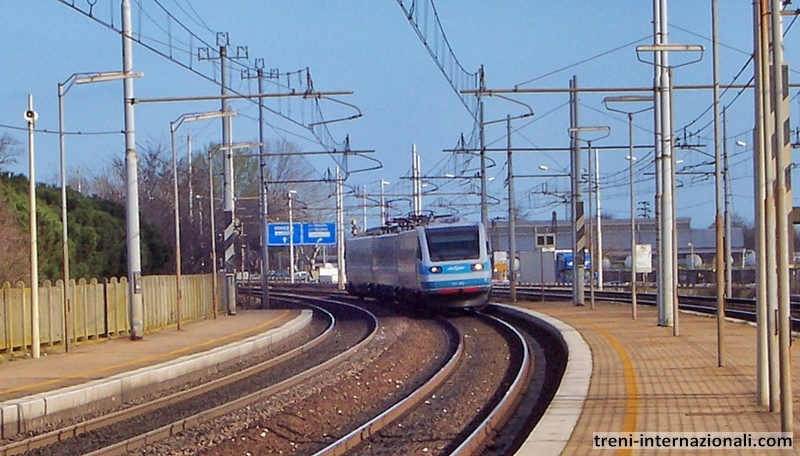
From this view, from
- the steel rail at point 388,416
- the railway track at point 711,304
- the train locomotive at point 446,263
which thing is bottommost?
the railway track at point 711,304

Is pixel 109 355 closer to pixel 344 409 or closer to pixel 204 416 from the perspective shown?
pixel 344 409

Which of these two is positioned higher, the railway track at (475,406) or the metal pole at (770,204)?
the metal pole at (770,204)

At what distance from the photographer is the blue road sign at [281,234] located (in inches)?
2844

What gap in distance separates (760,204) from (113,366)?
1286cm

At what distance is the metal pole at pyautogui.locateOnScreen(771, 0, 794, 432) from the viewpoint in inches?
380

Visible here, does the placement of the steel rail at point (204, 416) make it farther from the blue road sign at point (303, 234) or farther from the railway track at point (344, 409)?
the blue road sign at point (303, 234)

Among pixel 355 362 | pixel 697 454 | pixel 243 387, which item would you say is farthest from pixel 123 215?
pixel 697 454

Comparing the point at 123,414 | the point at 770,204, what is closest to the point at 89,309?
the point at 123,414

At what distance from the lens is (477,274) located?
3531 centimetres

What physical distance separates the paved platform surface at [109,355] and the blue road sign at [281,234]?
39369mm

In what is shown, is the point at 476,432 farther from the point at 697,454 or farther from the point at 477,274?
the point at 477,274

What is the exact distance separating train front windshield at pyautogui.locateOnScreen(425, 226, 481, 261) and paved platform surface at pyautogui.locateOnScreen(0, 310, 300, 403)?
5.95 metres

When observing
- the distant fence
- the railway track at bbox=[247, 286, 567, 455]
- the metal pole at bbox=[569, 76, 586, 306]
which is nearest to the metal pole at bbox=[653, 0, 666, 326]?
the railway track at bbox=[247, 286, 567, 455]

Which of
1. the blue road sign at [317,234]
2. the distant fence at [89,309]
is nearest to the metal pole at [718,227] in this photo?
the distant fence at [89,309]
